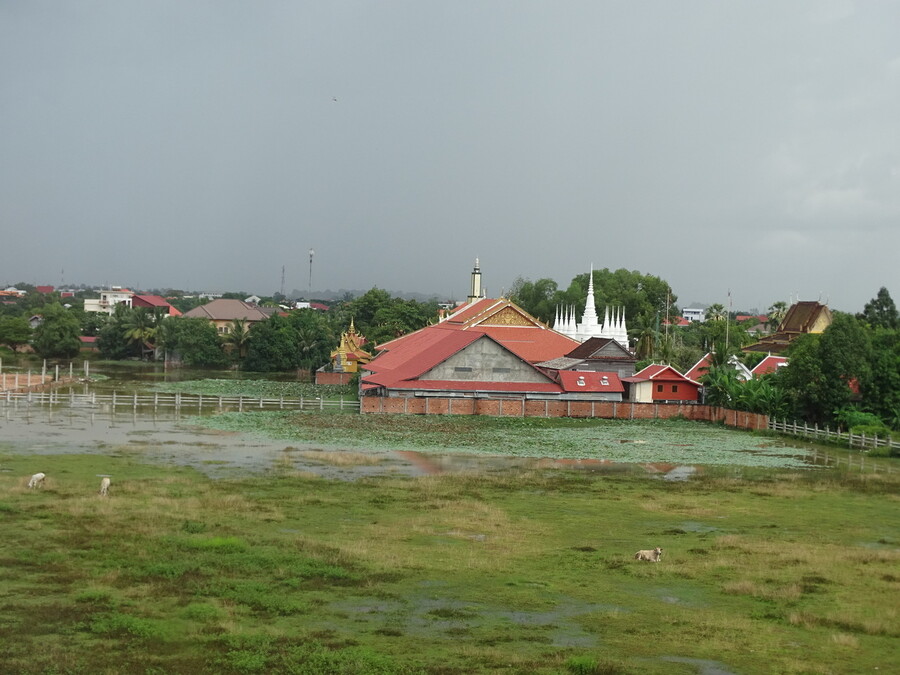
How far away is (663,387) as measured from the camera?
4966 centimetres

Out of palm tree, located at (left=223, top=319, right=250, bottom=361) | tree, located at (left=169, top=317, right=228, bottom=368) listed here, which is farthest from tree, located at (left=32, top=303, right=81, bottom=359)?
palm tree, located at (left=223, top=319, right=250, bottom=361)

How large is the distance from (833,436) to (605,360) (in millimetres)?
14436

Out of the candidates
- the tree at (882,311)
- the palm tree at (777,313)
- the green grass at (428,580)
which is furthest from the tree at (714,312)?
the green grass at (428,580)

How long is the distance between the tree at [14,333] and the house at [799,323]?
61.8 m

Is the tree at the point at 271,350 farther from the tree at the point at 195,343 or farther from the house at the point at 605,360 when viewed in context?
the house at the point at 605,360

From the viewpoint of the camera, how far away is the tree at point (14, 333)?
295ft

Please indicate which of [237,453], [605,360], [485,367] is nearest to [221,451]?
[237,453]

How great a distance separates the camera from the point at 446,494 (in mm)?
25609

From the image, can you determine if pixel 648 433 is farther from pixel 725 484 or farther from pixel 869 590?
pixel 869 590

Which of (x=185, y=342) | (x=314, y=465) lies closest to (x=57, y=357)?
(x=185, y=342)

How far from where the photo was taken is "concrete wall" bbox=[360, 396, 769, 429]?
4688 centimetres

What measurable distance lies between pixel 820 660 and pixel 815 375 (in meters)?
30.2

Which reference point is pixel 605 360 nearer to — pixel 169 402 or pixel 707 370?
pixel 707 370

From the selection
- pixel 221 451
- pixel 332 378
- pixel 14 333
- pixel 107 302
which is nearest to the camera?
pixel 221 451
